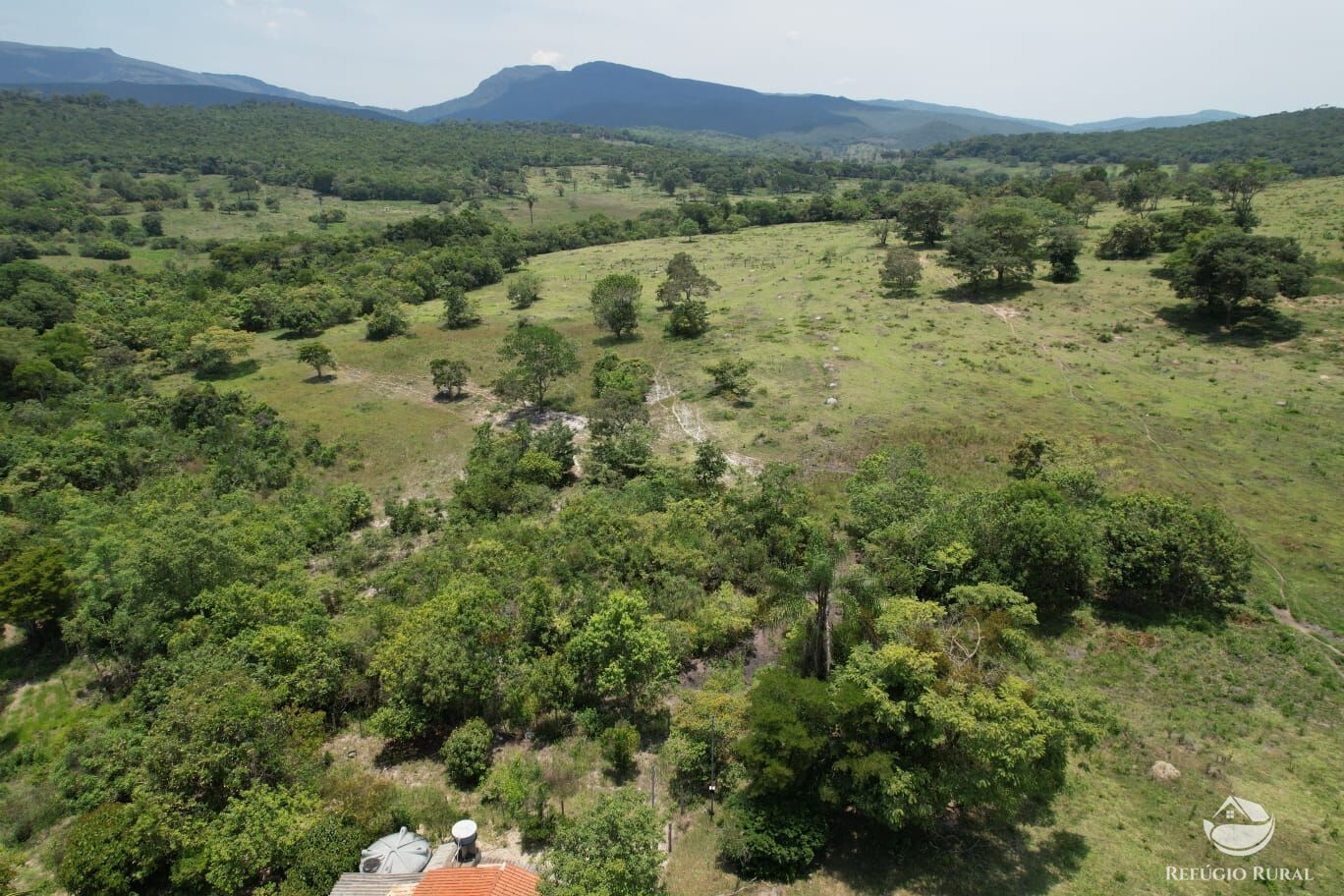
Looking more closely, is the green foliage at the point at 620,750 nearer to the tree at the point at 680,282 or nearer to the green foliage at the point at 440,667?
the green foliage at the point at 440,667

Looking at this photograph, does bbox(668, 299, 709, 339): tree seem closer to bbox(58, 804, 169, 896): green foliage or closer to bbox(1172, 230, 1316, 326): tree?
bbox(1172, 230, 1316, 326): tree

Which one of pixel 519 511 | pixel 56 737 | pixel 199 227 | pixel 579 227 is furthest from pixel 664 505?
pixel 199 227

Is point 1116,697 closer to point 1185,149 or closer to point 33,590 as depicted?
point 33,590

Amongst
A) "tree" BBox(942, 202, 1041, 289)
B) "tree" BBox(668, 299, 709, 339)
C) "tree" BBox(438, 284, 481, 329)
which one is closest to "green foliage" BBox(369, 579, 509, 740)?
"tree" BBox(668, 299, 709, 339)

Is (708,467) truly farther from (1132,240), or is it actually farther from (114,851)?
(1132,240)

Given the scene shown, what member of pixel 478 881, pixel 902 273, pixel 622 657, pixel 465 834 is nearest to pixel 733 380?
pixel 622 657

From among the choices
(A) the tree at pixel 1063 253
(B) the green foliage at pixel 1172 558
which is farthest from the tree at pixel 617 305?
(B) the green foliage at pixel 1172 558
